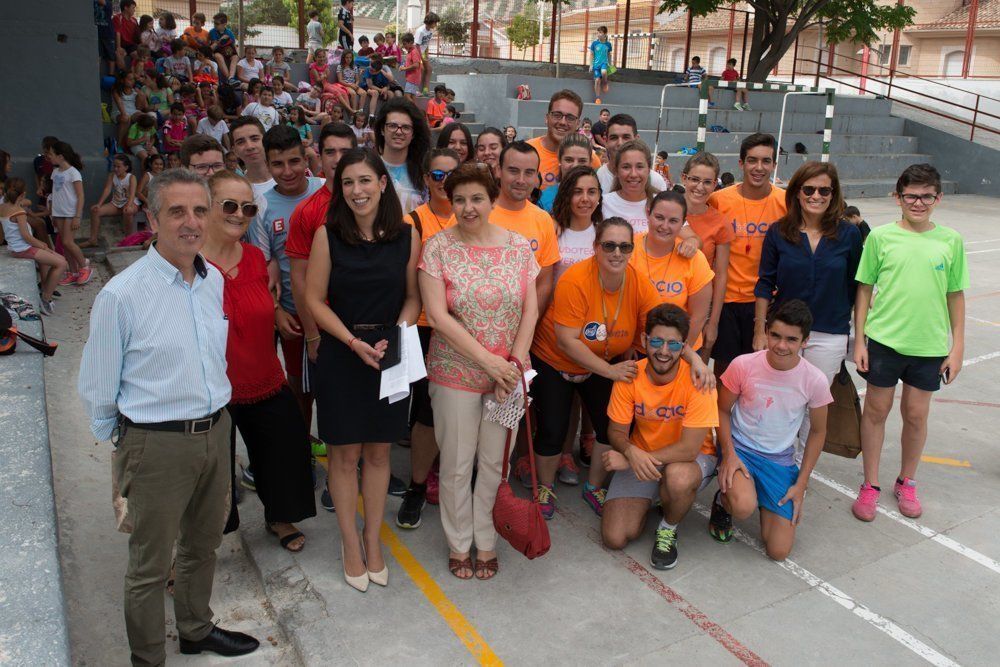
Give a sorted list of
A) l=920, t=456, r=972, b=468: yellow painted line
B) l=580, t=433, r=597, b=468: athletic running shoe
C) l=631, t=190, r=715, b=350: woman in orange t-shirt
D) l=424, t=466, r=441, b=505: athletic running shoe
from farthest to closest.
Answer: l=920, t=456, r=972, b=468: yellow painted line → l=580, t=433, r=597, b=468: athletic running shoe → l=424, t=466, r=441, b=505: athletic running shoe → l=631, t=190, r=715, b=350: woman in orange t-shirt

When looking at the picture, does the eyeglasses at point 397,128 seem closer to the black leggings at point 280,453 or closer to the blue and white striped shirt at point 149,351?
the black leggings at point 280,453

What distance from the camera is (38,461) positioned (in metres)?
3.87

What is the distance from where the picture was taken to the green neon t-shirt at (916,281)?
14.5ft

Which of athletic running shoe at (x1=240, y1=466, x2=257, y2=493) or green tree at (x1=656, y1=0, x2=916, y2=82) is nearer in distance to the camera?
athletic running shoe at (x1=240, y1=466, x2=257, y2=493)

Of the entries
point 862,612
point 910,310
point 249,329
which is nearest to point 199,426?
point 249,329

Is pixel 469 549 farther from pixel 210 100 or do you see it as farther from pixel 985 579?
pixel 210 100

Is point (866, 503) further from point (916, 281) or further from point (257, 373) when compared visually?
point (257, 373)

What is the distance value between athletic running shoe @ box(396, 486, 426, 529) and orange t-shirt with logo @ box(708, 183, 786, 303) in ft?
7.40

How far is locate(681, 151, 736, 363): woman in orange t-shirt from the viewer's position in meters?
4.77

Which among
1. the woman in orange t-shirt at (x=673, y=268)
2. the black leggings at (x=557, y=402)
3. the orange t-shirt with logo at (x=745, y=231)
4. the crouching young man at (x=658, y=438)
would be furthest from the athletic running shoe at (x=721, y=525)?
the orange t-shirt with logo at (x=745, y=231)

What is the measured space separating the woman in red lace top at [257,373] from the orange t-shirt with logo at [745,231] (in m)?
2.75

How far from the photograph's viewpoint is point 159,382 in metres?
2.80

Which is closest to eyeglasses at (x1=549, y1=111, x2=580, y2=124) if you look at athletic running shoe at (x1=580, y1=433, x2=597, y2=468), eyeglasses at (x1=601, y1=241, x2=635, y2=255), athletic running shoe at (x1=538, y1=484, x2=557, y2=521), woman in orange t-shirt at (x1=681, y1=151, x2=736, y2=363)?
woman in orange t-shirt at (x1=681, y1=151, x2=736, y2=363)

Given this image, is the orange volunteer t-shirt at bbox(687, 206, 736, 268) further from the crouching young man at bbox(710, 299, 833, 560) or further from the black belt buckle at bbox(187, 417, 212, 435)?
the black belt buckle at bbox(187, 417, 212, 435)
